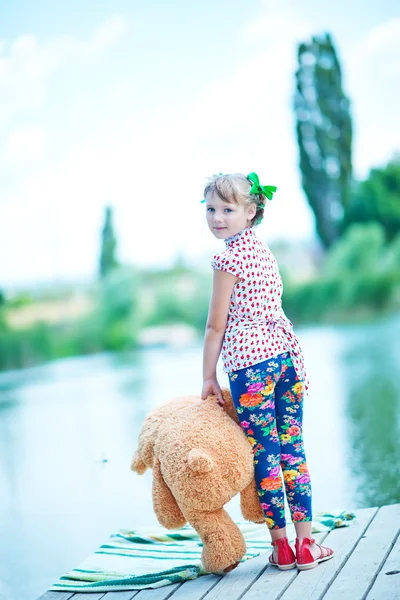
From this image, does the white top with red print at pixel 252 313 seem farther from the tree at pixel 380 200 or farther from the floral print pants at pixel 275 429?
the tree at pixel 380 200

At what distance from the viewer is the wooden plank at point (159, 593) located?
1935 millimetres

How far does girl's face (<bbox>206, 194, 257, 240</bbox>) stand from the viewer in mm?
1946

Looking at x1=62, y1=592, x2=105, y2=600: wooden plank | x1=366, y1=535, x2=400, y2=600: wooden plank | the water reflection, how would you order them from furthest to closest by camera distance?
the water reflection
x1=62, y1=592, x2=105, y2=600: wooden plank
x1=366, y1=535, x2=400, y2=600: wooden plank

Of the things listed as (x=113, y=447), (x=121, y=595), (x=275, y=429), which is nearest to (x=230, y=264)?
(x=275, y=429)

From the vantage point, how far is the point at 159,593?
1960 millimetres

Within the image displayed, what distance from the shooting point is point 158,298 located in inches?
367

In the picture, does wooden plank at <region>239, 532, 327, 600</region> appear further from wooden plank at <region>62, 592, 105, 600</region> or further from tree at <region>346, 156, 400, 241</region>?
tree at <region>346, 156, 400, 241</region>

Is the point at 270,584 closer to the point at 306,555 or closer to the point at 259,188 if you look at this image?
the point at 306,555

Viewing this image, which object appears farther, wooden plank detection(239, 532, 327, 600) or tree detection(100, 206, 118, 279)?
tree detection(100, 206, 118, 279)

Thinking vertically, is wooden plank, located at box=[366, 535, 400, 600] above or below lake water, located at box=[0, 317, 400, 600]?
above

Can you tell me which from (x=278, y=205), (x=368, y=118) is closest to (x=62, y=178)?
(x=278, y=205)

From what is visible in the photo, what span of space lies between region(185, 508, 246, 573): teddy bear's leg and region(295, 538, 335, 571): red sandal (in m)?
0.13

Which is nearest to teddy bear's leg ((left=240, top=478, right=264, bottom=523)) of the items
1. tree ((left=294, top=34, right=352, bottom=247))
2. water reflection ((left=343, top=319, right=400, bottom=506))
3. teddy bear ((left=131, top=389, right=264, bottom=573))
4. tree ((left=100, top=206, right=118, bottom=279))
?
teddy bear ((left=131, top=389, right=264, bottom=573))

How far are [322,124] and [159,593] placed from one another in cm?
816
